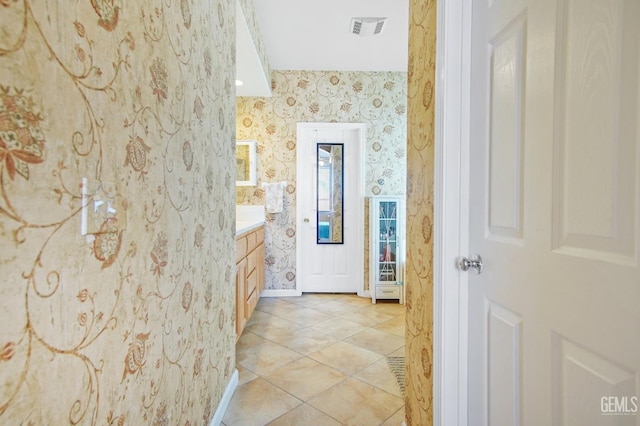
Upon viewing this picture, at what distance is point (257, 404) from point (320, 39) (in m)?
3.13

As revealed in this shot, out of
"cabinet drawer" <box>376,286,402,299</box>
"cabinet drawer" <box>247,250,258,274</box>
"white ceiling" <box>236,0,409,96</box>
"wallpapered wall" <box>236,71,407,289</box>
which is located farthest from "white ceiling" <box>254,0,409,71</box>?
"cabinet drawer" <box>376,286,402,299</box>

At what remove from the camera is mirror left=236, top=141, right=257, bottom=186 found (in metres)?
3.73

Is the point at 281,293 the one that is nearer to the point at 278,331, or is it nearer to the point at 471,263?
the point at 278,331

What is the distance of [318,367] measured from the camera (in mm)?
2150

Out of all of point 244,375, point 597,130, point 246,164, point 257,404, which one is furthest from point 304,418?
point 246,164

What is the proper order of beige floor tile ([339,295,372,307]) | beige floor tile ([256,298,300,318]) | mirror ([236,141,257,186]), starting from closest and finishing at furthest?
1. beige floor tile ([256,298,300,318])
2. beige floor tile ([339,295,372,307])
3. mirror ([236,141,257,186])

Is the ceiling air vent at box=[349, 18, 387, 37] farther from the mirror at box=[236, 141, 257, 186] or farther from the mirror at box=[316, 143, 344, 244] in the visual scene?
the mirror at box=[236, 141, 257, 186]

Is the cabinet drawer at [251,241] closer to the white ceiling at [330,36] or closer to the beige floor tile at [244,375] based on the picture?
the beige floor tile at [244,375]

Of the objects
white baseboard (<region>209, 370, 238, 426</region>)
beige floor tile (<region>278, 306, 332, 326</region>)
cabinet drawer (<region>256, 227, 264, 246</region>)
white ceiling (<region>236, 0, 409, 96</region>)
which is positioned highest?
white ceiling (<region>236, 0, 409, 96</region>)

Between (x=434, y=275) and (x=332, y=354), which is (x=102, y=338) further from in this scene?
(x=332, y=354)

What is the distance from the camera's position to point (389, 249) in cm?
369

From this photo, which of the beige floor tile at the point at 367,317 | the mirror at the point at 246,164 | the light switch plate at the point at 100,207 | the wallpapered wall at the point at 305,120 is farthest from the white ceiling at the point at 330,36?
the beige floor tile at the point at 367,317

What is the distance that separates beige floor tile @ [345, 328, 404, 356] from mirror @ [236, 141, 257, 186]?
7.01 ft

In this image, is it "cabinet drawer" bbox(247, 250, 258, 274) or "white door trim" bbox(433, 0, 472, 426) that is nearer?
"white door trim" bbox(433, 0, 472, 426)
